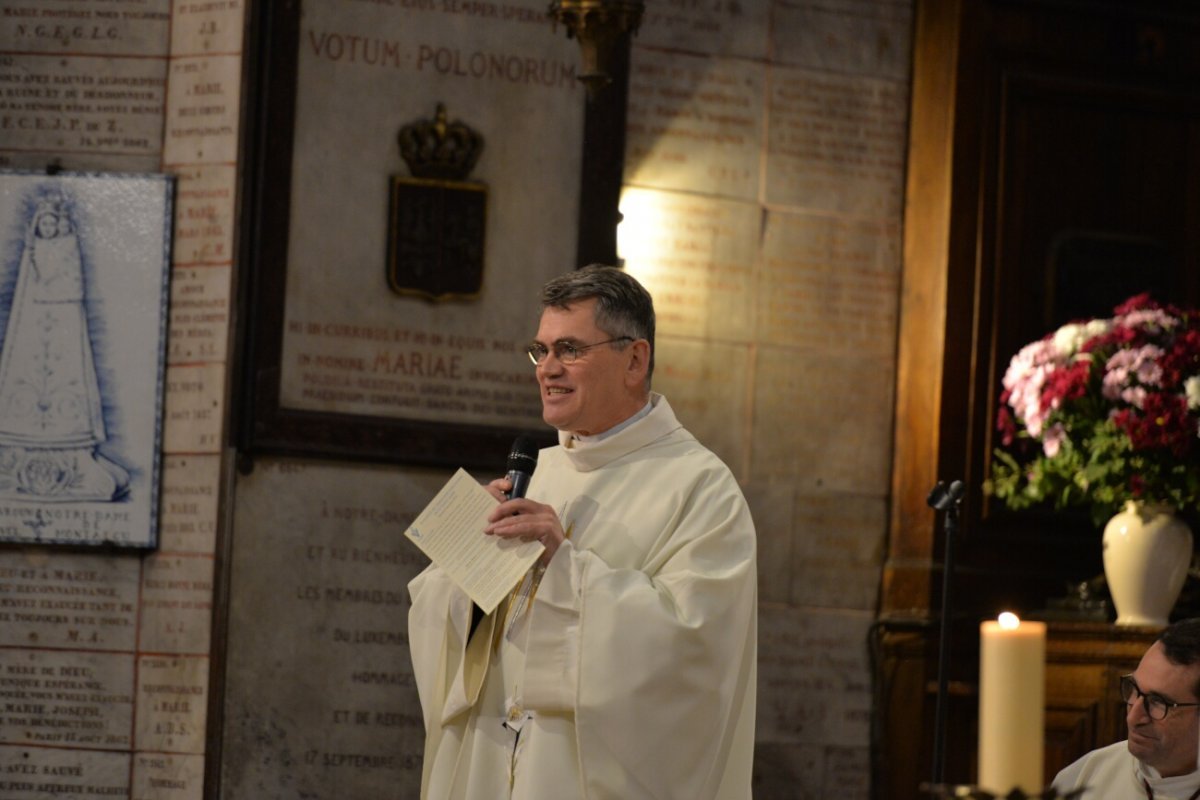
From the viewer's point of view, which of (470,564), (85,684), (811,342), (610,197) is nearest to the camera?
(470,564)

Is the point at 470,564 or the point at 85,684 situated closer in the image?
the point at 470,564

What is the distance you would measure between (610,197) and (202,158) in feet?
4.73

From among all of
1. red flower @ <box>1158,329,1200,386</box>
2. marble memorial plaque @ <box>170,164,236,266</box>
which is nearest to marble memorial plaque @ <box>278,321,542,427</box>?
marble memorial plaque @ <box>170,164,236,266</box>

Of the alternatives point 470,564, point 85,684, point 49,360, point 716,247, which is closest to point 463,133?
point 716,247

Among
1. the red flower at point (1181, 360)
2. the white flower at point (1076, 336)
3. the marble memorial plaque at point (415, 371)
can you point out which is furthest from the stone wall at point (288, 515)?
the red flower at point (1181, 360)

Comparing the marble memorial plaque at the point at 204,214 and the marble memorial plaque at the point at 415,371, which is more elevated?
the marble memorial plaque at the point at 204,214

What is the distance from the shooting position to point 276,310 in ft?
19.9

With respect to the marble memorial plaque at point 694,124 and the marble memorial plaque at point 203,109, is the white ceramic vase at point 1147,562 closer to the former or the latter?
the marble memorial plaque at point 694,124

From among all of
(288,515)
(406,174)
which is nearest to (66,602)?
(288,515)

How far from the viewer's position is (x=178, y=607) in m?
5.98

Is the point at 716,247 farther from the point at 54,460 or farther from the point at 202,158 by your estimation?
the point at 54,460

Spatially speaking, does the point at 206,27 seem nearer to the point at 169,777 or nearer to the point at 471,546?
the point at 169,777

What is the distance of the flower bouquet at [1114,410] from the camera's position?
603 centimetres

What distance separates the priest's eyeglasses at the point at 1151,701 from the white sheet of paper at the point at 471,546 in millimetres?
1273
